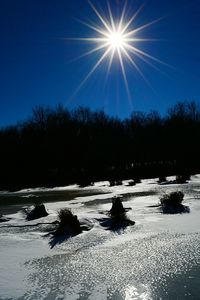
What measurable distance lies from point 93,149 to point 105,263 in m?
52.8

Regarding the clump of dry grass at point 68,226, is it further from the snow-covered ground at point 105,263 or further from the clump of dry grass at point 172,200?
the clump of dry grass at point 172,200

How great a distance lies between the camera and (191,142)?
66625mm

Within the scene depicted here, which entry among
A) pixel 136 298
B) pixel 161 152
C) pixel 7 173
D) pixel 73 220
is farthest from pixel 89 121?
pixel 136 298

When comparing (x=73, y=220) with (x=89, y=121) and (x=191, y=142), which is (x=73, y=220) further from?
(x=89, y=121)

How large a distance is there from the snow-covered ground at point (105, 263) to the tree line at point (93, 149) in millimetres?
30038

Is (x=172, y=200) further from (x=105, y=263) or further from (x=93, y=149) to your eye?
(x=93, y=149)

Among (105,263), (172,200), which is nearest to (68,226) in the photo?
(105,263)

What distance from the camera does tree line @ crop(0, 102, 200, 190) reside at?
4344 cm

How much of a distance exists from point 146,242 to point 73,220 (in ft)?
8.11

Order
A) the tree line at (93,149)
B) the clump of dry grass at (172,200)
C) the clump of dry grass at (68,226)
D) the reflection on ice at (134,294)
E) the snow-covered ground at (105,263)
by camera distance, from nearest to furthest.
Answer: the reflection on ice at (134,294) → the snow-covered ground at (105,263) → the clump of dry grass at (68,226) → the clump of dry grass at (172,200) → the tree line at (93,149)

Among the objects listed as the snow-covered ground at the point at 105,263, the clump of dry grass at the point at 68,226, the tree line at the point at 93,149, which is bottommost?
the snow-covered ground at the point at 105,263

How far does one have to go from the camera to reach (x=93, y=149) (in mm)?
59406

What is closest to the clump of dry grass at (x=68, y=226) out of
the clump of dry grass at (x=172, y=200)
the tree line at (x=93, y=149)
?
the clump of dry grass at (x=172, y=200)

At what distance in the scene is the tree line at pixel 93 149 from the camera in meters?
43.4
